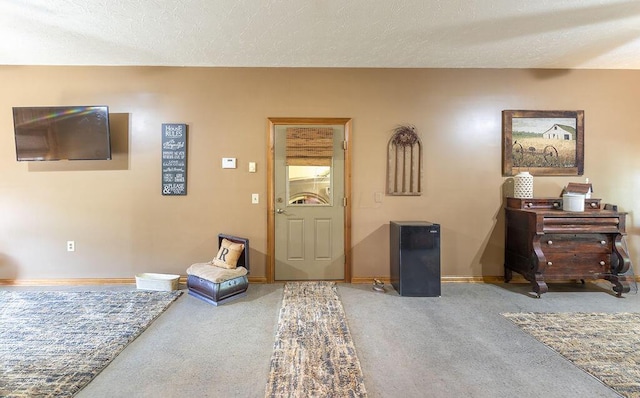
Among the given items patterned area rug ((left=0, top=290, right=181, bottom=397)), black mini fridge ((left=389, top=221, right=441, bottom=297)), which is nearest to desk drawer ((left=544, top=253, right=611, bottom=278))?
black mini fridge ((left=389, top=221, right=441, bottom=297))

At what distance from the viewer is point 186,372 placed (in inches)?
73.4

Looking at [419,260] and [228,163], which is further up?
[228,163]

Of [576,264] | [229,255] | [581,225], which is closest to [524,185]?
[581,225]

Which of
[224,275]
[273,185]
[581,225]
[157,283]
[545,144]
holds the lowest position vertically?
[157,283]

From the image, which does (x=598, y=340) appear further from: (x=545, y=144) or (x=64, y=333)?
(x=64, y=333)

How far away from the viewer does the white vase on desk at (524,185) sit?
11.1 feet

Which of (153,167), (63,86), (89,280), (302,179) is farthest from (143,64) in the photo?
(89,280)

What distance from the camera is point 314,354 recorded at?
79.9 inches

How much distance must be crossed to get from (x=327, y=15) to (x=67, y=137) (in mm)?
3227

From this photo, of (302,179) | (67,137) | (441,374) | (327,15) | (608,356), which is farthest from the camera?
(302,179)

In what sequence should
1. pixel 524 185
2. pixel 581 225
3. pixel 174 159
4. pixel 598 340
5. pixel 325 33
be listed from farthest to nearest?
pixel 174 159
pixel 524 185
pixel 581 225
pixel 325 33
pixel 598 340

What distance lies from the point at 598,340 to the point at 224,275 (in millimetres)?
3218

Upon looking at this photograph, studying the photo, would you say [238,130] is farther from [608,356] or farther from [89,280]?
[608,356]

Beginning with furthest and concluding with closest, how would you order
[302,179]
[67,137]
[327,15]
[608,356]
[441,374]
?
[302,179], [67,137], [327,15], [608,356], [441,374]
